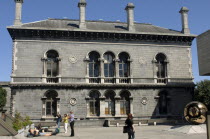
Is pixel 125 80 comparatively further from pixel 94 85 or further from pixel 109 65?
pixel 94 85

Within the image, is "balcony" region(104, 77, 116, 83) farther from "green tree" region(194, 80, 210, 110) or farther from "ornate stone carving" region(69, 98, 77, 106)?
"green tree" region(194, 80, 210, 110)

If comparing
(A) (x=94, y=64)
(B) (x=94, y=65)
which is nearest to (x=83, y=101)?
(B) (x=94, y=65)

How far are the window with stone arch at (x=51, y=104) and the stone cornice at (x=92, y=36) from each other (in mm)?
6069

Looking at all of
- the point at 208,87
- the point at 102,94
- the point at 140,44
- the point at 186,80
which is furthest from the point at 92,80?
the point at 208,87

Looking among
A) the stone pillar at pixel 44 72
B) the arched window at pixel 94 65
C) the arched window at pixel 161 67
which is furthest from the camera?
the arched window at pixel 161 67

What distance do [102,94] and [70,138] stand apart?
41.0ft

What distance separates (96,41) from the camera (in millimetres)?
29000

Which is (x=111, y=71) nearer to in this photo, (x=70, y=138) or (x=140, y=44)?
(x=140, y=44)

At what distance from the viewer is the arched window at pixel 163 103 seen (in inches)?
1171

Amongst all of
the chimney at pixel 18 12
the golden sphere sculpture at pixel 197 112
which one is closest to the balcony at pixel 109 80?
the chimney at pixel 18 12

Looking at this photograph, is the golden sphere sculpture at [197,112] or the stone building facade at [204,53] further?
the golden sphere sculpture at [197,112]

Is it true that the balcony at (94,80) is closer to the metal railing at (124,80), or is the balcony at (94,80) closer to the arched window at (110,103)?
the arched window at (110,103)

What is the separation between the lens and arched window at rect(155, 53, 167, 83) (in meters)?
30.2

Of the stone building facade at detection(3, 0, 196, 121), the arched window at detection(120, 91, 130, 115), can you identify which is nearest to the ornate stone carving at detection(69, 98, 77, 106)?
the stone building facade at detection(3, 0, 196, 121)
